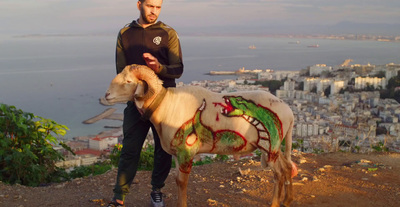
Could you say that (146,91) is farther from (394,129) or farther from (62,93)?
(62,93)

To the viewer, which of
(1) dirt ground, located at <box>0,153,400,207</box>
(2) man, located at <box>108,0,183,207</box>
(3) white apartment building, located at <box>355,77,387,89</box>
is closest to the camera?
(2) man, located at <box>108,0,183,207</box>

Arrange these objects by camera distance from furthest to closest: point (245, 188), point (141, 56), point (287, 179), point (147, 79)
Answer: point (245, 188) < point (287, 179) < point (141, 56) < point (147, 79)

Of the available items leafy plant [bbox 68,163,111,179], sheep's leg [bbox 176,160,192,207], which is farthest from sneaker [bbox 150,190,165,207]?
leafy plant [bbox 68,163,111,179]

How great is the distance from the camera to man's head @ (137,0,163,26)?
14.3 feet

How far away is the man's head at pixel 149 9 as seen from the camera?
4371 mm

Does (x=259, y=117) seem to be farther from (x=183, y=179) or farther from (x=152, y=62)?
(x=152, y=62)

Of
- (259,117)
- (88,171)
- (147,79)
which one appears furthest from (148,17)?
(88,171)

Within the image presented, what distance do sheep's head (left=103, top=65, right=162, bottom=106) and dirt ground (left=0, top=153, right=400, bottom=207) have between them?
170 cm

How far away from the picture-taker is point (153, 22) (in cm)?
456

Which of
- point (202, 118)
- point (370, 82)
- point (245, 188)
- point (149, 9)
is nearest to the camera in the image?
point (202, 118)

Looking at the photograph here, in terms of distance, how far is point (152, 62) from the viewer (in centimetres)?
416

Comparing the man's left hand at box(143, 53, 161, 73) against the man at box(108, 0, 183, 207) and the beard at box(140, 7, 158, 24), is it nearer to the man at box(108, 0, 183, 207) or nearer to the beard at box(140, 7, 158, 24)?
the man at box(108, 0, 183, 207)

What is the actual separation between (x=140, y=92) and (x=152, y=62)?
0.32 m

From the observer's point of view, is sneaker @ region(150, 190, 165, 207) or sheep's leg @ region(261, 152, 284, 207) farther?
sneaker @ region(150, 190, 165, 207)
